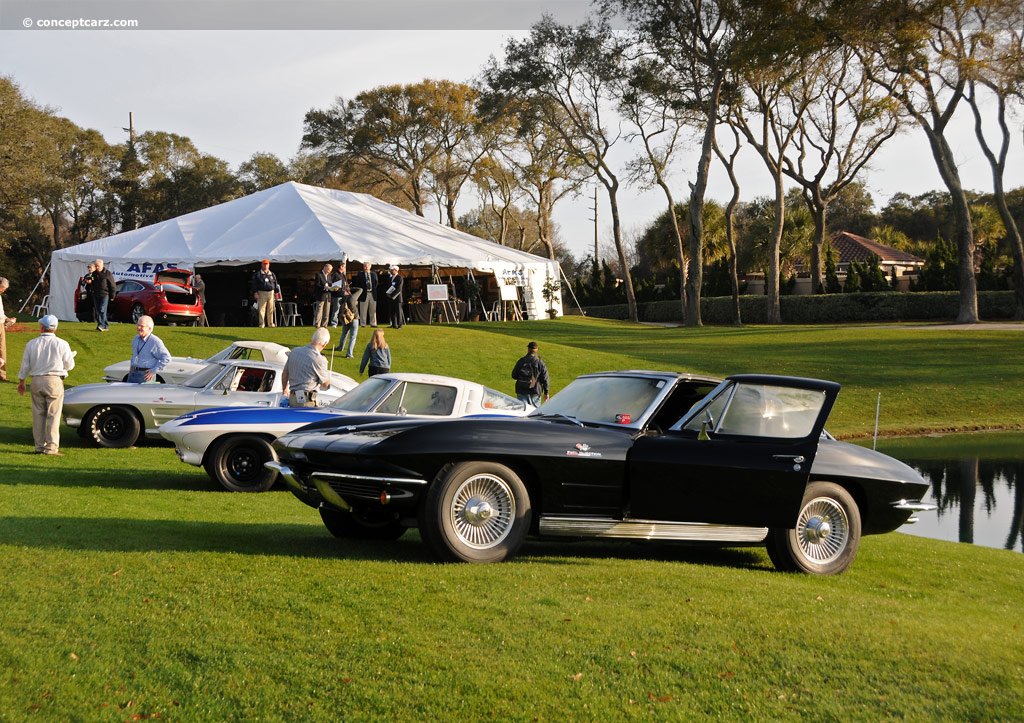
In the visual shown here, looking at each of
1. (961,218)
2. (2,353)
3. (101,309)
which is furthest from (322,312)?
(961,218)

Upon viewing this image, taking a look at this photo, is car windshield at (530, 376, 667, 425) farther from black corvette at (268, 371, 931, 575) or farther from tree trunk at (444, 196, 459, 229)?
tree trunk at (444, 196, 459, 229)

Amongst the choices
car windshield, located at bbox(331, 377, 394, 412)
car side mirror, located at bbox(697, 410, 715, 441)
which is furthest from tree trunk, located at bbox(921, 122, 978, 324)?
car side mirror, located at bbox(697, 410, 715, 441)

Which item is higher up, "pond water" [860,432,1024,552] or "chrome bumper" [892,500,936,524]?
"chrome bumper" [892,500,936,524]

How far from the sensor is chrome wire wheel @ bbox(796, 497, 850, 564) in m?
7.69

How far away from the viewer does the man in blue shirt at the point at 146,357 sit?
48.2 ft

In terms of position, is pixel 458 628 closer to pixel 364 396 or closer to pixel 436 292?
pixel 364 396

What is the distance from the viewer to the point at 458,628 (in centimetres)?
511

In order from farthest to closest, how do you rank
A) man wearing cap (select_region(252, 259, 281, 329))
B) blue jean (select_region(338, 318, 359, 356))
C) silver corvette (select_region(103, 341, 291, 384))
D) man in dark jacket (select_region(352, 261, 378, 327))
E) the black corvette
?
man wearing cap (select_region(252, 259, 281, 329)), man in dark jacket (select_region(352, 261, 378, 327)), blue jean (select_region(338, 318, 359, 356)), silver corvette (select_region(103, 341, 291, 384)), the black corvette

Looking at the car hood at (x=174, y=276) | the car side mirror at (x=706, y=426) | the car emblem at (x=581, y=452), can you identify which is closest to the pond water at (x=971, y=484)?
the car side mirror at (x=706, y=426)

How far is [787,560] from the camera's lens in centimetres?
764

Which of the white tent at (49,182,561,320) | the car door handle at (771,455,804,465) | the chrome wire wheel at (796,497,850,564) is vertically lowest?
the chrome wire wheel at (796,497,850,564)

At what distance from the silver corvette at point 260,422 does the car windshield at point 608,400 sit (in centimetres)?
294

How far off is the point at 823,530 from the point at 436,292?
32636 mm

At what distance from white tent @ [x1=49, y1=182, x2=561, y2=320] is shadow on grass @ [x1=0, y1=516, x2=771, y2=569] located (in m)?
28.0
